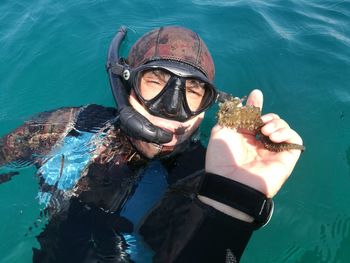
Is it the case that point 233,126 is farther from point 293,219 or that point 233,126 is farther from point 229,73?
point 229,73

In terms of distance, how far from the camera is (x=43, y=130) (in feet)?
12.8

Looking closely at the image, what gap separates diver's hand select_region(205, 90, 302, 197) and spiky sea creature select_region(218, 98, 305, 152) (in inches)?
Result: 1.6

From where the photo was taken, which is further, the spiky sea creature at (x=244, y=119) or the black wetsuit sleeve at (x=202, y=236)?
the spiky sea creature at (x=244, y=119)

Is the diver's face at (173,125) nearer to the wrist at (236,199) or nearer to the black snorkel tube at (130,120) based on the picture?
the black snorkel tube at (130,120)

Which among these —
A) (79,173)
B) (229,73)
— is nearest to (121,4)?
(229,73)

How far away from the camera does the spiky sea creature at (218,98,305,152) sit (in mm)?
2666

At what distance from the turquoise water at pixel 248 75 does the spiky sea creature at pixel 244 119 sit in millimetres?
1848

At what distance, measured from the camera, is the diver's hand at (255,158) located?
2.52m

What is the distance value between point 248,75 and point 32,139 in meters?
3.80

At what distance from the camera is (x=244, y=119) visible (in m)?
2.67

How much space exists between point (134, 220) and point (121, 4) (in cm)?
586

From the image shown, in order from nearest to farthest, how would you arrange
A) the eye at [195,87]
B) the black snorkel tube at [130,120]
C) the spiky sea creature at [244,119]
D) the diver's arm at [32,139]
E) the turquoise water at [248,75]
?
the spiky sea creature at [244,119], the black snorkel tube at [130,120], the eye at [195,87], the diver's arm at [32,139], the turquoise water at [248,75]

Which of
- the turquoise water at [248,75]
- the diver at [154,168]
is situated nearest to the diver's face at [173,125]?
the diver at [154,168]

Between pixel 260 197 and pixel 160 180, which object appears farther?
pixel 160 180
